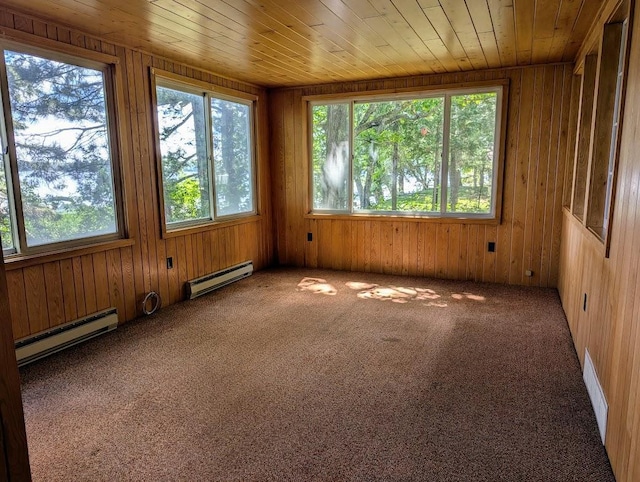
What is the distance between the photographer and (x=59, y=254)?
3.16m

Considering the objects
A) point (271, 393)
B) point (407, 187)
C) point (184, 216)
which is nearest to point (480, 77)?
point (407, 187)

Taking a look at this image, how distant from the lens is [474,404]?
95.7 inches

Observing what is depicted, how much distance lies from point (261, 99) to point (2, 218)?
3437 millimetres

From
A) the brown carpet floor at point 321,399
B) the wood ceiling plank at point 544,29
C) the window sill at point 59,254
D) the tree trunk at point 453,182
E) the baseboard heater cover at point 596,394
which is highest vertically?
the wood ceiling plank at point 544,29

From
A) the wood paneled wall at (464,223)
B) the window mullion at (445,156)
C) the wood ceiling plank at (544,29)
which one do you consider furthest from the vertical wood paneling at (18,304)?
the window mullion at (445,156)

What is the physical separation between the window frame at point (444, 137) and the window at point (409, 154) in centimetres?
1

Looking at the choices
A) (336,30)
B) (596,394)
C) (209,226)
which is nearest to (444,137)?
(336,30)

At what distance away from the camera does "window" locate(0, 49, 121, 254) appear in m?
2.89

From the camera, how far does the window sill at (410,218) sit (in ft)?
16.0

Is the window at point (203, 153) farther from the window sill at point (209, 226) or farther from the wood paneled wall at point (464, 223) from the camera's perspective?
the wood paneled wall at point (464, 223)

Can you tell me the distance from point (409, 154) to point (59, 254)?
372 cm

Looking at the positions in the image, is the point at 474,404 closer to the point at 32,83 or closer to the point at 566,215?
the point at 566,215

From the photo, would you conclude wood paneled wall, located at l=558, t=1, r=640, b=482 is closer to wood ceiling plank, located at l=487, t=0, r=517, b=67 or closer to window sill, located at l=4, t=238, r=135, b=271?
wood ceiling plank, located at l=487, t=0, r=517, b=67

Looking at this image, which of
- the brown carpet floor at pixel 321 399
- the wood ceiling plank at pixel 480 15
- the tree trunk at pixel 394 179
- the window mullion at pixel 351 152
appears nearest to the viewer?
the brown carpet floor at pixel 321 399
